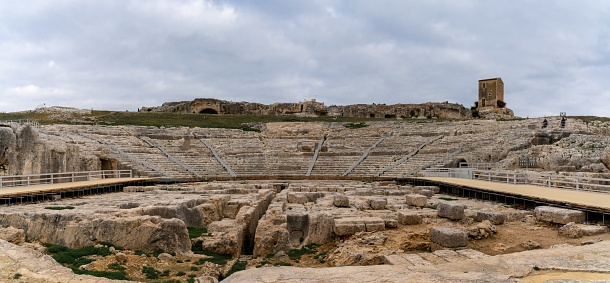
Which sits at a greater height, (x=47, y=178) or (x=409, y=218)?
(x=47, y=178)

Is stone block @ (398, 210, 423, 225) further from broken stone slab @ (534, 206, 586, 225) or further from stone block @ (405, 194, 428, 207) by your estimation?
broken stone slab @ (534, 206, 586, 225)

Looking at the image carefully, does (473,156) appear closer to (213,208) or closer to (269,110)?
(213,208)

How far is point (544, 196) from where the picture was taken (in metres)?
13.3

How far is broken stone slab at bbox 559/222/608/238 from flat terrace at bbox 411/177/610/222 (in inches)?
33.5

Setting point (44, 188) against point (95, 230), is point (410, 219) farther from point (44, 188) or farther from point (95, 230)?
point (44, 188)

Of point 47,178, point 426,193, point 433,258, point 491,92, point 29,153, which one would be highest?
point 491,92

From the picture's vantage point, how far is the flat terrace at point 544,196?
10453 millimetres

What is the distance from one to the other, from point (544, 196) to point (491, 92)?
60.6 metres

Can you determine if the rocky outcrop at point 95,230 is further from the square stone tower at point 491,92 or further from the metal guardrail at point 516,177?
the square stone tower at point 491,92

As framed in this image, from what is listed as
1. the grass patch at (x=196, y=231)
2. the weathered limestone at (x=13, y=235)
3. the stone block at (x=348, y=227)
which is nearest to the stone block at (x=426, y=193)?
the stone block at (x=348, y=227)

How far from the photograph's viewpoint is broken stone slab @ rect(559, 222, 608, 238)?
908cm

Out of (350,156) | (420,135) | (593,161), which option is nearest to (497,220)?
(593,161)

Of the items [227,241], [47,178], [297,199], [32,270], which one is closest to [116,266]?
[32,270]

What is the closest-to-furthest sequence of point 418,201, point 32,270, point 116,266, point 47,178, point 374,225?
1. point 32,270
2. point 116,266
3. point 374,225
4. point 418,201
5. point 47,178
